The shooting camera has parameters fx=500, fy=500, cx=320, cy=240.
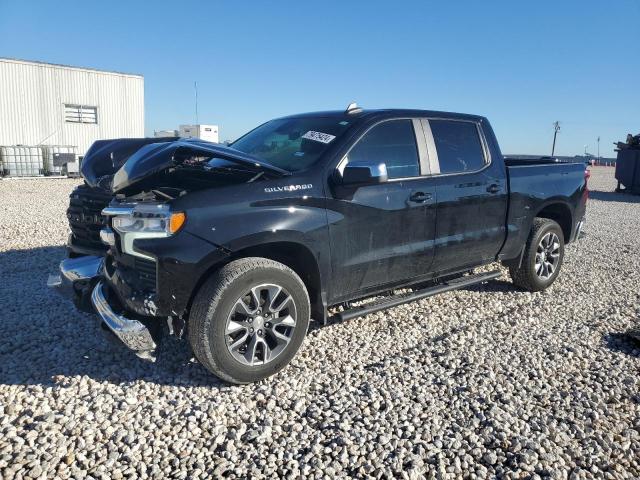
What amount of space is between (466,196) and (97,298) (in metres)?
3.20

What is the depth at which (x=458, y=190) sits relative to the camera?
451 cm

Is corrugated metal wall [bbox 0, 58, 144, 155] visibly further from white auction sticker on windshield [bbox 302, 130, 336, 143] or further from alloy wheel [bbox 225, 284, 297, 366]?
alloy wheel [bbox 225, 284, 297, 366]

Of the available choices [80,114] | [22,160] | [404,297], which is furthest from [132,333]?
[80,114]

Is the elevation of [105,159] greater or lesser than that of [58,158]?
lesser

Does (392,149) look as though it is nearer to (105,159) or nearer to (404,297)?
(404,297)

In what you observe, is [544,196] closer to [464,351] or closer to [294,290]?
[464,351]

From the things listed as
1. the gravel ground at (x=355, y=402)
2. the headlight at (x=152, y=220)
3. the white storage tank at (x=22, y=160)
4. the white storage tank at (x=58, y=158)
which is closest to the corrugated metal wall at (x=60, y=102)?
the white storage tank at (x=58, y=158)

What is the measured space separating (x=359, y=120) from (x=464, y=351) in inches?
81.0

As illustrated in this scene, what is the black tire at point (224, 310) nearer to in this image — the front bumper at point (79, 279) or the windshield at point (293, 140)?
the windshield at point (293, 140)

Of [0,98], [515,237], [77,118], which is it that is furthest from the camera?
[77,118]

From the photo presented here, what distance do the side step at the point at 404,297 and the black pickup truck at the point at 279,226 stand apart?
0.02m

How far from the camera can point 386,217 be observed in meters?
3.96

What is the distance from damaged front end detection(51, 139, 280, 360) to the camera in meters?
3.08

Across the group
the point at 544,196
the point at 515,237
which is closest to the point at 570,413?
the point at 515,237
